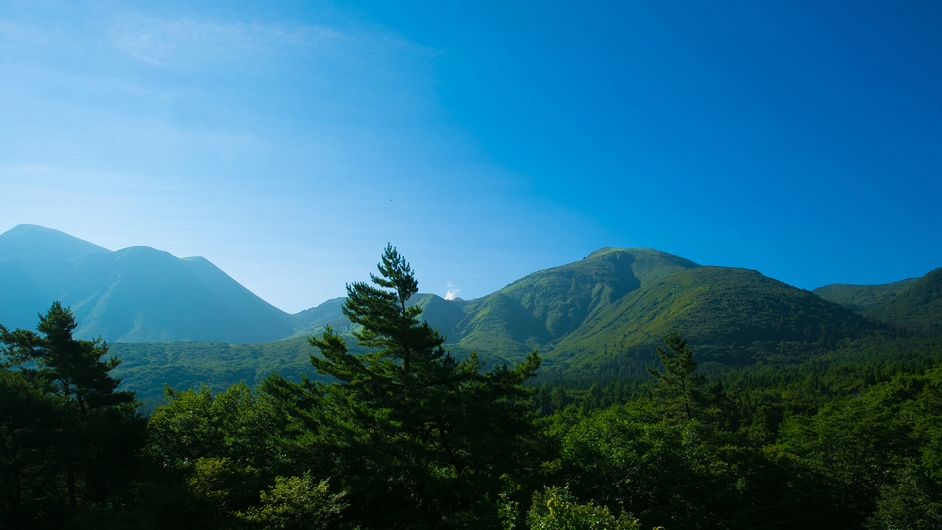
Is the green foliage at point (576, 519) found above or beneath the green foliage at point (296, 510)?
above

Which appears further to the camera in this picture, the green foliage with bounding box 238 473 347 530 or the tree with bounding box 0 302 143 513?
the tree with bounding box 0 302 143 513

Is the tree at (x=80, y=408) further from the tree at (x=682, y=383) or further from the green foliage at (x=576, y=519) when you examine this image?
the tree at (x=682, y=383)

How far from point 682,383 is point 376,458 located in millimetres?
34195

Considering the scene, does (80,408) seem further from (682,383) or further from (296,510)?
(682,383)

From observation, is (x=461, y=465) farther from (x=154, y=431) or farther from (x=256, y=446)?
(x=154, y=431)

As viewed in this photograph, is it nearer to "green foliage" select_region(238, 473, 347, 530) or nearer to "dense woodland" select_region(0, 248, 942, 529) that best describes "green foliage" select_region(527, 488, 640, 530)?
"dense woodland" select_region(0, 248, 942, 529)

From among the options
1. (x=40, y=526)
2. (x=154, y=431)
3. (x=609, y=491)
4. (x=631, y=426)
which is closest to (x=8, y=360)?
(x=154, y=431)

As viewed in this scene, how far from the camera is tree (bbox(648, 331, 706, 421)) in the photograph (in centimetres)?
4331

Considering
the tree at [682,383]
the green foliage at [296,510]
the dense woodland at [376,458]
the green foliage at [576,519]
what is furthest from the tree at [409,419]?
the tree at [682,383]

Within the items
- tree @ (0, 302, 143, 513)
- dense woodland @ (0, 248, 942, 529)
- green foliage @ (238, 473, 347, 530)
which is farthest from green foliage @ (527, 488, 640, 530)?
tree @ (0, 302, 143, 513)

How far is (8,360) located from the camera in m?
27.8

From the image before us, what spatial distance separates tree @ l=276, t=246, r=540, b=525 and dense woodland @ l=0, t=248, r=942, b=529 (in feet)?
0.36

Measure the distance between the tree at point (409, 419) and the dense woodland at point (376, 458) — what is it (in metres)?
0.11

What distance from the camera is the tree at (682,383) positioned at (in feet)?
142
